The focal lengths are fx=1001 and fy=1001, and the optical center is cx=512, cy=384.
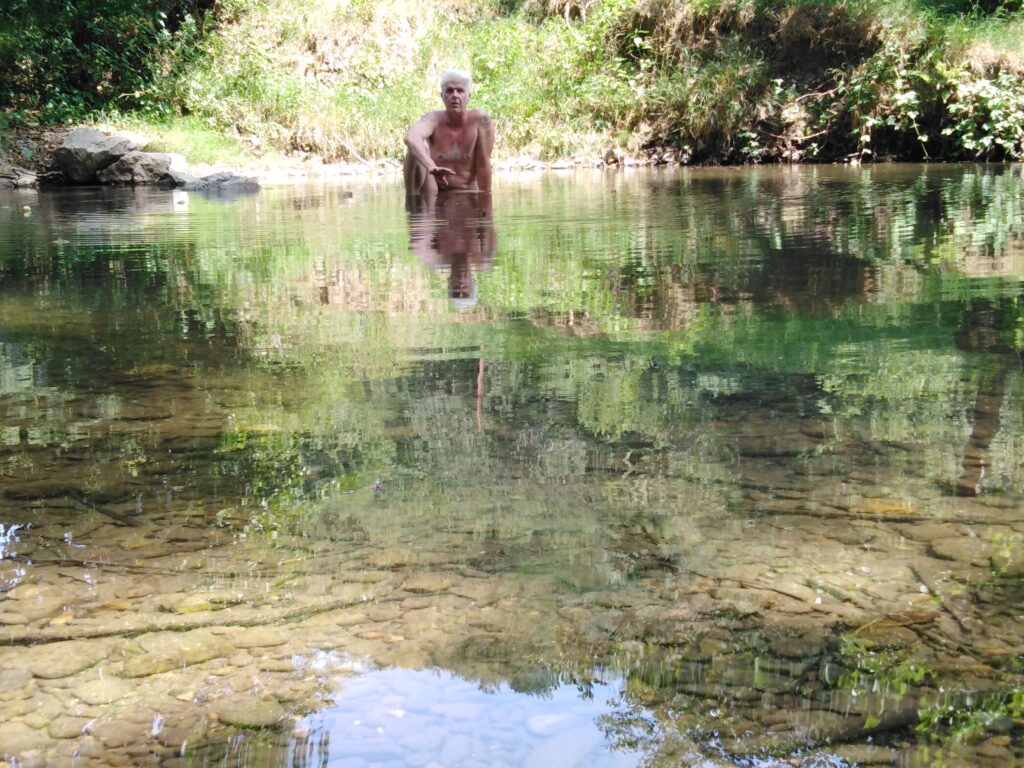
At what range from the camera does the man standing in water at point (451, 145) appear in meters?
9.01

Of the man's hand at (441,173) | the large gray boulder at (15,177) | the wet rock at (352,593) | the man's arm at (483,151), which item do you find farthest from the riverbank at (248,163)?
the wet rock at (352,593)

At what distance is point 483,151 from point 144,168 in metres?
6.14

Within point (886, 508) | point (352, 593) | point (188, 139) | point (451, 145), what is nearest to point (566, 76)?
point (188, 139)

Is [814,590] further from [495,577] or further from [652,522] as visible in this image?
[495,577]

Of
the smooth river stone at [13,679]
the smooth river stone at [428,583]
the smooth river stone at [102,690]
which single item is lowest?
the smooth river stone at [102,690]

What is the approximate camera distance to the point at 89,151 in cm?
1340

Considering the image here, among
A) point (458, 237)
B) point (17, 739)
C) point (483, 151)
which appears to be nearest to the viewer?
point (17, 739)

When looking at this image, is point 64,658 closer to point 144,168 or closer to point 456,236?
point 456,236

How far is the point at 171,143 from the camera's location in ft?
47.7

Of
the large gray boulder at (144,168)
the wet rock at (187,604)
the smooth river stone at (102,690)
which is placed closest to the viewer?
the smooth river stone at (102,690)

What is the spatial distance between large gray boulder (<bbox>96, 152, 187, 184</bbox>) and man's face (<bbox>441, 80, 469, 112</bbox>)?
561 cm

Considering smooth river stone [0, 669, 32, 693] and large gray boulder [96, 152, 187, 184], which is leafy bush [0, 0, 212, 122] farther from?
smooth river stone [0, 669, 32, 693]

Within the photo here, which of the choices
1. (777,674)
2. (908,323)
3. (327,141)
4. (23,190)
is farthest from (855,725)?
(327,141)

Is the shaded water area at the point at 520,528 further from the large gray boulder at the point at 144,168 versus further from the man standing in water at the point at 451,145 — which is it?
the large gray boulder at the point at 144,168
